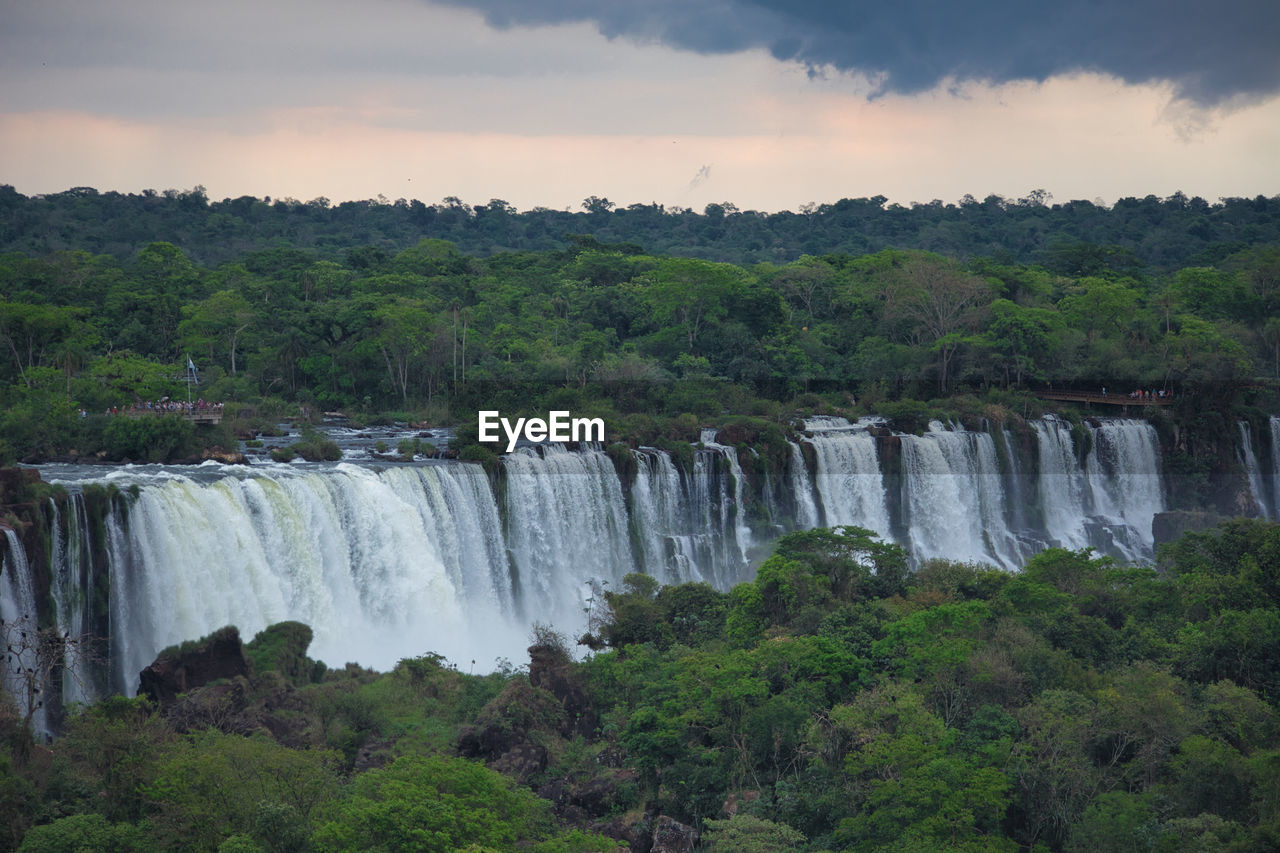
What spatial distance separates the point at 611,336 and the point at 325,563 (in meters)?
23.0

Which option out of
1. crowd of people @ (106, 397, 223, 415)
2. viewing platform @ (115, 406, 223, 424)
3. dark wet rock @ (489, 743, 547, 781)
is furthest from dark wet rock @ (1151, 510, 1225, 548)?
crowd of people @ (106, 397, 223, 415)

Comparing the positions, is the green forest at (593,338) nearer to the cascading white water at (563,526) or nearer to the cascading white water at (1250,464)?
the cascading white water at (1250,464)

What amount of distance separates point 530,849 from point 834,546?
13.0 meters

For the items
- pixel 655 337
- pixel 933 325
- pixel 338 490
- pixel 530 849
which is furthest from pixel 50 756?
pixel 933 325

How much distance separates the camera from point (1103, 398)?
148ft

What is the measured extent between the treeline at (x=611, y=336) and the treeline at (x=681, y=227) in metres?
16.1

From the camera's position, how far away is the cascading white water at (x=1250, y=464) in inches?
1700

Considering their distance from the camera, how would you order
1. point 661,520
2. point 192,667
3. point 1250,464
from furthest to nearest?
point 1250,464 < point 661,520 < point 192,667

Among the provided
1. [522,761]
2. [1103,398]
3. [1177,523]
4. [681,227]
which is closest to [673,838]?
[522,761]

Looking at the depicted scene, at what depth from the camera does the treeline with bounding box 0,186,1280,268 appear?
75.4 metres

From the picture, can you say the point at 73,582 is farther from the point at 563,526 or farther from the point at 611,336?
the point at 611,336

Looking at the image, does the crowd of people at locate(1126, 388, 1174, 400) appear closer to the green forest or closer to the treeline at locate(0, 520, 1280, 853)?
the green forest

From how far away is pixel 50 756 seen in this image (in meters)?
18.0

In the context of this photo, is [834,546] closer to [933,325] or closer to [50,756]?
[50,756]
